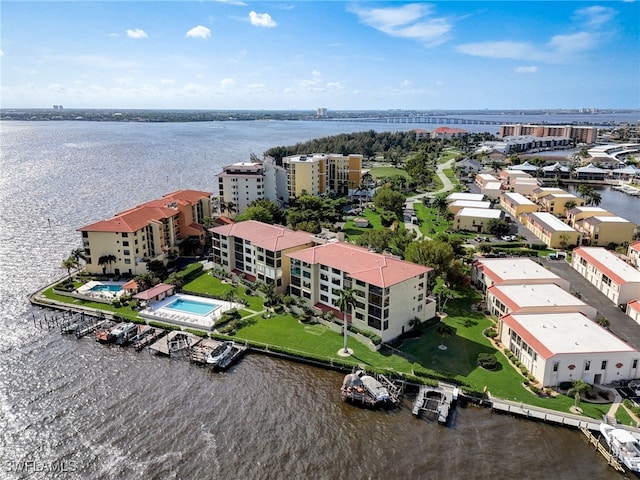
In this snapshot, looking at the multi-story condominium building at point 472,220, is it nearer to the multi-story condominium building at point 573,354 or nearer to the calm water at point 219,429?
the multi-story condominium building at point 573,354

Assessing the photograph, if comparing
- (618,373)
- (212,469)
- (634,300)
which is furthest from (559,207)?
(212,469)

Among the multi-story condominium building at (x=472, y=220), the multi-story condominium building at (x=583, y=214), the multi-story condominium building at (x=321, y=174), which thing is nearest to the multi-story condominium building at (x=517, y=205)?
the multi-story condominium building at (x=583, y=214)

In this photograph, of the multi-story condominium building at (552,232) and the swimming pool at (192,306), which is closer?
the swimming pool at (192,306)

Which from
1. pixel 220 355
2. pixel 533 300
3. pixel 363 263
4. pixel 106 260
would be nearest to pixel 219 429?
pixel 220 355

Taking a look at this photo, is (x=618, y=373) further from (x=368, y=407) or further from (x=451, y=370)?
(x=368, y=407)

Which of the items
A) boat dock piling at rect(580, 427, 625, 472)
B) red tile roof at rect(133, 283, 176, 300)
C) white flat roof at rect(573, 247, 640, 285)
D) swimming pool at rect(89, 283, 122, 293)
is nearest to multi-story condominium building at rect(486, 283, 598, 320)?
white flat roof at rect(573, 247, 640, 285)

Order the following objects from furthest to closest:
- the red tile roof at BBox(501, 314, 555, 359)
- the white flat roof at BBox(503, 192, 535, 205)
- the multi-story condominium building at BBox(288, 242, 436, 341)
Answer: the white flat roof at BBox(503, 192, 535, 205) < the multi-story condominium building at BBox(288, 242, 436, 341) < the red tile roof at BBox(501, 314, 555, 359)

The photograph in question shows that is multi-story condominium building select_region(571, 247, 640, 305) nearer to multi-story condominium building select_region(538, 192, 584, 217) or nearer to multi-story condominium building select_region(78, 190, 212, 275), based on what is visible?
multi-story condominium building select_region(538, 192, 584, 217)

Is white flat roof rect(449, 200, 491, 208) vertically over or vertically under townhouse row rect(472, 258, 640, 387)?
over
